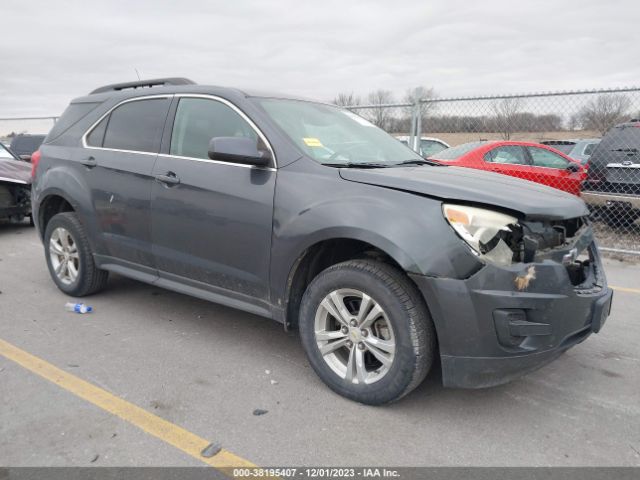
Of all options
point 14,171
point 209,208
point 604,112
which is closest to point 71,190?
point 209,208

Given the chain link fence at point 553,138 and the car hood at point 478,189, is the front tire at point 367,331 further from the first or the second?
the chain link fence at point 553,138

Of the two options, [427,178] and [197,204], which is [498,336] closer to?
[427,178]

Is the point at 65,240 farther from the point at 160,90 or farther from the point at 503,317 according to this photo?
the point at 503,317

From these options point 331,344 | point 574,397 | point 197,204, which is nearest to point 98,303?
point 197,204

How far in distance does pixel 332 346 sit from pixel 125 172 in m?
2.19

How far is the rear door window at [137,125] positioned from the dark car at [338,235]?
0.01 meters

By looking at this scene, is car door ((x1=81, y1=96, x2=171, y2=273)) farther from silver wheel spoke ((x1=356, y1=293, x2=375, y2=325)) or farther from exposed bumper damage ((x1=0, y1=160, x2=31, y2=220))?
exposed bumper damage ((x1=0, y1=160, x2=31, y2=220))

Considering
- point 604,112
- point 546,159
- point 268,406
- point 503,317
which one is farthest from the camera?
point 546,159

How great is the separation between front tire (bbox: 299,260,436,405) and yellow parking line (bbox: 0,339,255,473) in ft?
2.63

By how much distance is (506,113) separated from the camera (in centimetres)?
818

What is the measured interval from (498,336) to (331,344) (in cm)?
96

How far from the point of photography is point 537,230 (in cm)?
266

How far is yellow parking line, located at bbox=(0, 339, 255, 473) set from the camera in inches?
96.3

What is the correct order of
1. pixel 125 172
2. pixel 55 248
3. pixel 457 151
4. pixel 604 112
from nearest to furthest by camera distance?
pixel 125 172, pixel 55 248, pixel 604 112, pixel 457 151
